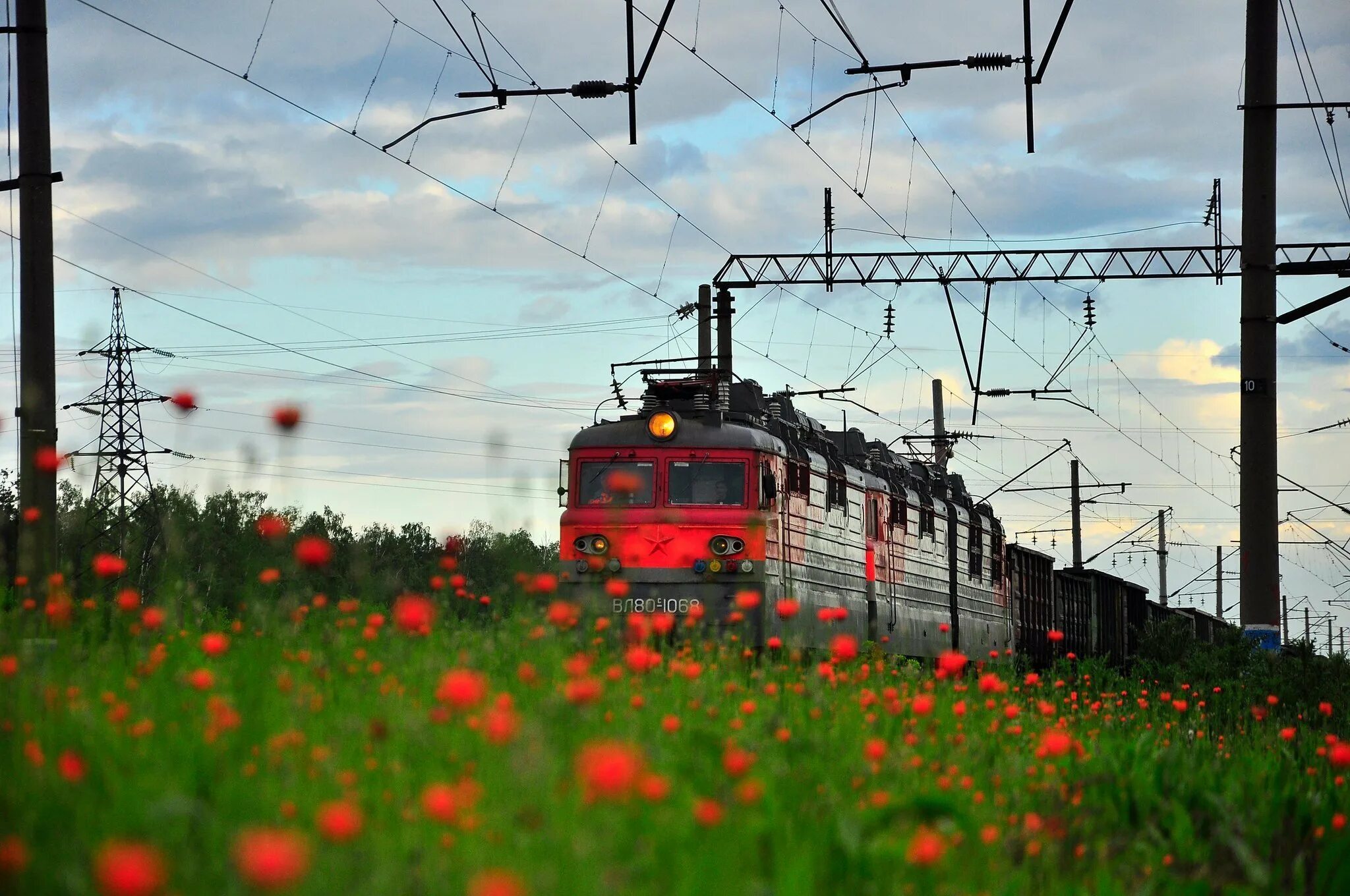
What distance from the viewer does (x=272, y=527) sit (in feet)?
18.8

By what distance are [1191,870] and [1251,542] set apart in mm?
12130

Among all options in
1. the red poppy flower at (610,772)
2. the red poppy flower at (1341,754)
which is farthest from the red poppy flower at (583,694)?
the red poppy flower at (1341,754)

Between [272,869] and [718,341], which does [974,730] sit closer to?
[272,869]

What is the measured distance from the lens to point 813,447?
20781 millimetres

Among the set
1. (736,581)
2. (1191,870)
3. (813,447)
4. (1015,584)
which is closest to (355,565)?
(1191,870)

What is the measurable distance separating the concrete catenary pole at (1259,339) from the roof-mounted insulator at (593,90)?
752 cm

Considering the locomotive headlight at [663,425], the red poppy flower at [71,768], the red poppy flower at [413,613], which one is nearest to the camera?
the red poppy flower at [71,768]

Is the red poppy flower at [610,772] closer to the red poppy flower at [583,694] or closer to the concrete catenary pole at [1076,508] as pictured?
the red poppy flower at [583,694]

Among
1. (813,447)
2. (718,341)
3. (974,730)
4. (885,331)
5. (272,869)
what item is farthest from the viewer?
(885,331)

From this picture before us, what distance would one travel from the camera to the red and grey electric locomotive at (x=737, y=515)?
17.6 meters

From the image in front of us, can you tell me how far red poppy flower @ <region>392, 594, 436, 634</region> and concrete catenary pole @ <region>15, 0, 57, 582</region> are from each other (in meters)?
6.07

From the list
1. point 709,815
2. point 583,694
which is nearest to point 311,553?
point 583,694

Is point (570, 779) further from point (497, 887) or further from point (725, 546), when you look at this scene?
point (725, 546)

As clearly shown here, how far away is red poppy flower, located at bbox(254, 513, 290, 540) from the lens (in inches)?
226
